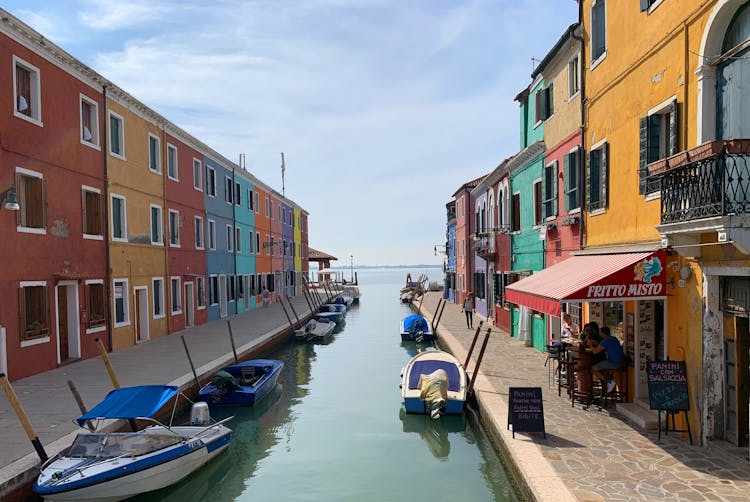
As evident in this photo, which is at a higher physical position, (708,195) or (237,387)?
(708,195)

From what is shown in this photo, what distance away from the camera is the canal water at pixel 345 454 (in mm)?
9766

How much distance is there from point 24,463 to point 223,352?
10981 millimetres

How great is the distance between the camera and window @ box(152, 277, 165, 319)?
23.3 meters

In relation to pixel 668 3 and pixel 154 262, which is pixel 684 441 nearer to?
pixel 668 3

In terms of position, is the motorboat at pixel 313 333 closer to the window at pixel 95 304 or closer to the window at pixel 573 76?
the window at pixel 95 304

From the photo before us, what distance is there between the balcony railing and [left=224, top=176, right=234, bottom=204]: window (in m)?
28.6

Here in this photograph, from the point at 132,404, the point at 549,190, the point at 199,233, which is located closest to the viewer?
the point at 132,404

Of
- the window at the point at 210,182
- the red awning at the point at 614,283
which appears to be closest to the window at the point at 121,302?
the window at the point at 210,182

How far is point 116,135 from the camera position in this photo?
20328mm

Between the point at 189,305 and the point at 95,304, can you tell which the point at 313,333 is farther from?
the point at 95,304

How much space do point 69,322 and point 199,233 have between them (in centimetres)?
1238

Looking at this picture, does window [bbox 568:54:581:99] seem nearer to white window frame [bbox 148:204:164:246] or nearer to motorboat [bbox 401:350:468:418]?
motorboat [bbox 401:350:468:418]

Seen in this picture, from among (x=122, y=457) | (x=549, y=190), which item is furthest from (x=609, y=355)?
(x=122, y=457)

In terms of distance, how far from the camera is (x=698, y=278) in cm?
860
